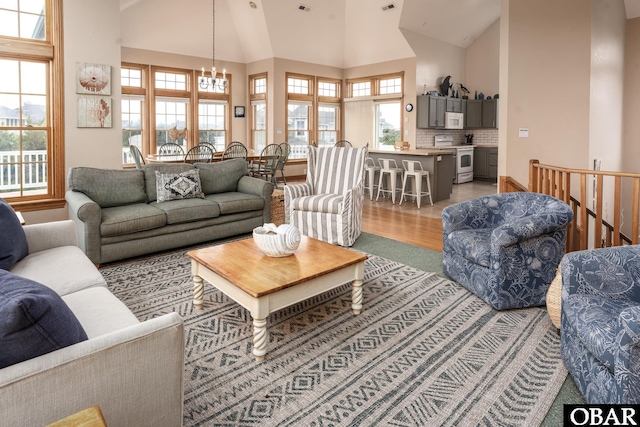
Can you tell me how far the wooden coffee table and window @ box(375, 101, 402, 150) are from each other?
7711 millimetres

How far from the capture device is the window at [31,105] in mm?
4566

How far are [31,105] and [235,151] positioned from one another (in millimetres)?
3542

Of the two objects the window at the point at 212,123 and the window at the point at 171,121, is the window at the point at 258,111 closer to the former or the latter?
the window at the point at 212,123

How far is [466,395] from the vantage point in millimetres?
2049

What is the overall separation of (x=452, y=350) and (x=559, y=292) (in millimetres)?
743

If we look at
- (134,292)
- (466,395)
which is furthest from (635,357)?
(134,292)

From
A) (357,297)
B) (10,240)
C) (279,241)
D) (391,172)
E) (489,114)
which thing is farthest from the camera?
(489,114)

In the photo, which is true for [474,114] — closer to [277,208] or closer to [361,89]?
[361,89]

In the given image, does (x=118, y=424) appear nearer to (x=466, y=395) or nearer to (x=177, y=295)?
(x=466, y=395)

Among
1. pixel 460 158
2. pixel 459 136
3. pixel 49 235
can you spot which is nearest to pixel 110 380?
pixel 49 235

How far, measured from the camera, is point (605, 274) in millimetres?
2137

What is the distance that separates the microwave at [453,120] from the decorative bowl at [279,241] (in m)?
8.31

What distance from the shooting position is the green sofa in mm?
3855

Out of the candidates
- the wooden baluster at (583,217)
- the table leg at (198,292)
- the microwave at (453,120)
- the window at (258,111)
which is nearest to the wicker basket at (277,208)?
the table leg at (198,292)
